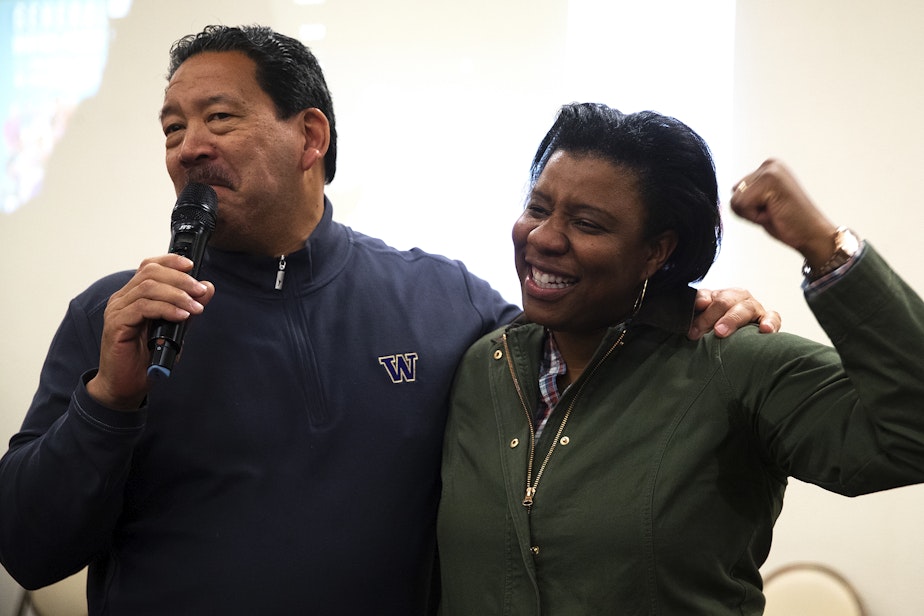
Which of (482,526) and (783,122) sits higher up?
(783,122)

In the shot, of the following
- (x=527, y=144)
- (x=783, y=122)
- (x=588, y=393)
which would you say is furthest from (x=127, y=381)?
(x=783, y=122)

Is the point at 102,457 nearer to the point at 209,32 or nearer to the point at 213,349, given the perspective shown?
the point at 213,349

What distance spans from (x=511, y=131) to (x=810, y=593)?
1856 millimetres

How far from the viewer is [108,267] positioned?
13.5 ft

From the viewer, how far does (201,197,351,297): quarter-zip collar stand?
188cm

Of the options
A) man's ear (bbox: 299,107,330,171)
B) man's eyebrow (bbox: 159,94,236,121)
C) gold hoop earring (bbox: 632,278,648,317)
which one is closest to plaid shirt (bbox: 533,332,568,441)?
gold hoop earring (bbox: 632,278,648,317)

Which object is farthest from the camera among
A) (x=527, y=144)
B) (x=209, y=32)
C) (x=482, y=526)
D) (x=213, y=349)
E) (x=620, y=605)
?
(x=527, y=144)

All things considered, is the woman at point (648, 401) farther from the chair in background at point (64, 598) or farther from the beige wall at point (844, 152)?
the chair in background at point (64, 598)

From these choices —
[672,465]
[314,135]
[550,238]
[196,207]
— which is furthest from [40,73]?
[672,465]

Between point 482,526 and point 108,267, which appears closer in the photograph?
point 482,526

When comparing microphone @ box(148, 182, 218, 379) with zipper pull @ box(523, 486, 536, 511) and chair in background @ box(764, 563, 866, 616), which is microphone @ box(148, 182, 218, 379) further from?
chair in background @ box(764, 563, 866, 616)

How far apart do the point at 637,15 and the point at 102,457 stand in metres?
2.60

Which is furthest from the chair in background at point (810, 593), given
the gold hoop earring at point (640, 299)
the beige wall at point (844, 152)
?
the gold hoop earring at point (640, 299)

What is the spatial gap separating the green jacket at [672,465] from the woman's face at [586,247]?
0.07 metres
